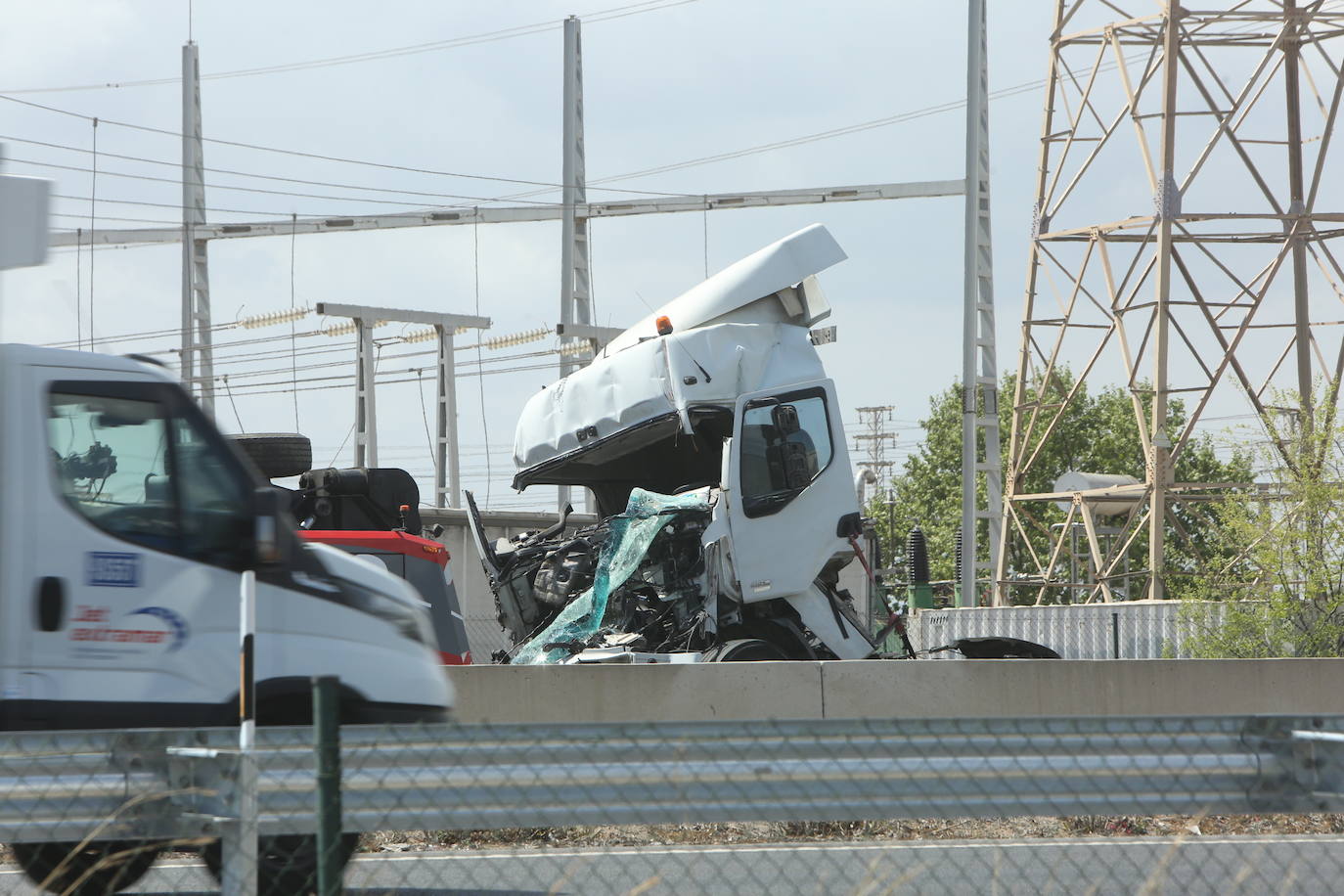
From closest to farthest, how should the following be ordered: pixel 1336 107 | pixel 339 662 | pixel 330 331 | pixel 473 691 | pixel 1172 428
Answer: pixel 339 662 → pixel 473 691 → pixel 1336 107 → pixel 330 331 → pixel 1172 428

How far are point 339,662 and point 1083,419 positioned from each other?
80.2 m

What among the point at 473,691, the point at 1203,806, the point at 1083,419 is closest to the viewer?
the point at 1203,806

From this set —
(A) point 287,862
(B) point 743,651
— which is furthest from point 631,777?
(B) point 743,651

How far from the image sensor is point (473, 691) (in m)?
11.8

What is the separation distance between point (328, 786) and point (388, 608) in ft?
10.6

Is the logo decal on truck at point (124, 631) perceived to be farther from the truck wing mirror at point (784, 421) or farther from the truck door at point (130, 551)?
the truck wing mirror at point (784, 421)

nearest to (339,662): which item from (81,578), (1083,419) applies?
(81,578)

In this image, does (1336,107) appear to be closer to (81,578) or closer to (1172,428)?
Result: (81,578)

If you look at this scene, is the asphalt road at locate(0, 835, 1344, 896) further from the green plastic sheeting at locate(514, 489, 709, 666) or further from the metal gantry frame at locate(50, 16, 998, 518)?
the metal gantry frame at locate(50, 16, 998, 518)

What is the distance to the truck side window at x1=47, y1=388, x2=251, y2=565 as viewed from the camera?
22.7 feet

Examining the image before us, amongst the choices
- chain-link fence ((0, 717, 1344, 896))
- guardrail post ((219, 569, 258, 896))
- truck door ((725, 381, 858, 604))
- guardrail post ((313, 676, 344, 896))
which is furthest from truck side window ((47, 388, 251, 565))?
truck door ((725, 381, 858, 604))

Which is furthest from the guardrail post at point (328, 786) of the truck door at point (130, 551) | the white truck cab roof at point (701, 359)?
the white truck cab roof at point (701, 359)

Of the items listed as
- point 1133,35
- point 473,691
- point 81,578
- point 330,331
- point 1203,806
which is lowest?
point 473,691

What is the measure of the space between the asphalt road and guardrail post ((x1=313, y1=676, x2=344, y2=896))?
10.5 feet
